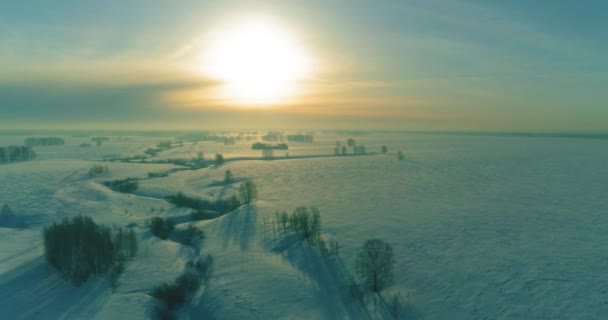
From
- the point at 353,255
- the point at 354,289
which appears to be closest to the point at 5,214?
the point at 353,255

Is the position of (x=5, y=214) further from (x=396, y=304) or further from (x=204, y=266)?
(x=396, y=304)

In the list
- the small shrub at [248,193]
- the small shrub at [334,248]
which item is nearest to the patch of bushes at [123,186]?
the small shrub at [248,193]

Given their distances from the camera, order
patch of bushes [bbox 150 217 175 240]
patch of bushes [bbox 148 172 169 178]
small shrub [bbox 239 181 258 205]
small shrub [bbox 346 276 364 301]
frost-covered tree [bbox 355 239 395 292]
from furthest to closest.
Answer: patch of bushes [bbox 148 172 169 178]
small shrub [bbox 239 181 258 205]
patch of bushes [bbox 150 217 175 240]
frost-covered tree [bbox 355 239 395 292]
small shrub [bbox 346 276 364 301]

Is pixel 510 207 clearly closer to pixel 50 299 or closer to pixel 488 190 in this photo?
pixel 488 190

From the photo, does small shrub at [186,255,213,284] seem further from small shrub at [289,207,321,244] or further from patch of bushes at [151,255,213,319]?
small shrub at [289,207,321,244]

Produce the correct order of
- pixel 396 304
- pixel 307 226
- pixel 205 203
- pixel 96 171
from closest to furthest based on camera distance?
pixel 396 304, pixel 307 226, pixel 205 203, pixel 96 171

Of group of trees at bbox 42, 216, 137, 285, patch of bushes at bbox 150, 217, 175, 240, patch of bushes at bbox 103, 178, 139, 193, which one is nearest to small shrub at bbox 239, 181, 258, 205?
patch of bushes at bbox 150, 217, 175, 240

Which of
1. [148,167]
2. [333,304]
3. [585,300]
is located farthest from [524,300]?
[148,167]

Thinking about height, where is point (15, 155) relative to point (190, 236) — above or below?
above

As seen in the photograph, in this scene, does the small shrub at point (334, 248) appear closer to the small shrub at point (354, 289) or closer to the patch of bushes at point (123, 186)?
the small shrub at point (354, 289)
